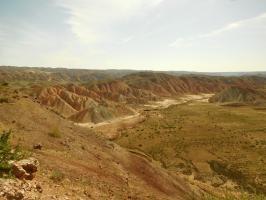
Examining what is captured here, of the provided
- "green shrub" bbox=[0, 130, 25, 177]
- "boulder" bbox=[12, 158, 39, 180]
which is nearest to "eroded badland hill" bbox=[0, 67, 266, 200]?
"boulder" bbox=[12, 158, 39, 180]

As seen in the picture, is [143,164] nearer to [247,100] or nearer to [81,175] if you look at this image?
[81,175]

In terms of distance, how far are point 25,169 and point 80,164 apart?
4752 millimetres

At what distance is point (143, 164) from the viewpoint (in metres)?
20.3

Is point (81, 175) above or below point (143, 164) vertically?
above

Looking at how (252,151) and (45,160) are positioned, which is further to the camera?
(252,151)

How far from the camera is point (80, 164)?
14.8 metres

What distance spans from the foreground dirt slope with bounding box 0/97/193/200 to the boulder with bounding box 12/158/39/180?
48 cm

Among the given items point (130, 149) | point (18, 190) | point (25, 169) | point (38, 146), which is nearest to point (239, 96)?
point (130, 149)

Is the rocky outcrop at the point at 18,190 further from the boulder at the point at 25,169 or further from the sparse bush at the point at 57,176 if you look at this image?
the sparse bush at the point at 57,176

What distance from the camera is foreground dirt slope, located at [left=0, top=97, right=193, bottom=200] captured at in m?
12.0

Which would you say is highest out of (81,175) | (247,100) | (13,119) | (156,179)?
(13,119)

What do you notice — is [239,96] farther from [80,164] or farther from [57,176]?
[57,176]

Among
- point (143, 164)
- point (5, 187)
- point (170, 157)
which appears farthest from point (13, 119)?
point (170, 157)

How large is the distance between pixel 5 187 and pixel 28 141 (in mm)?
7154
